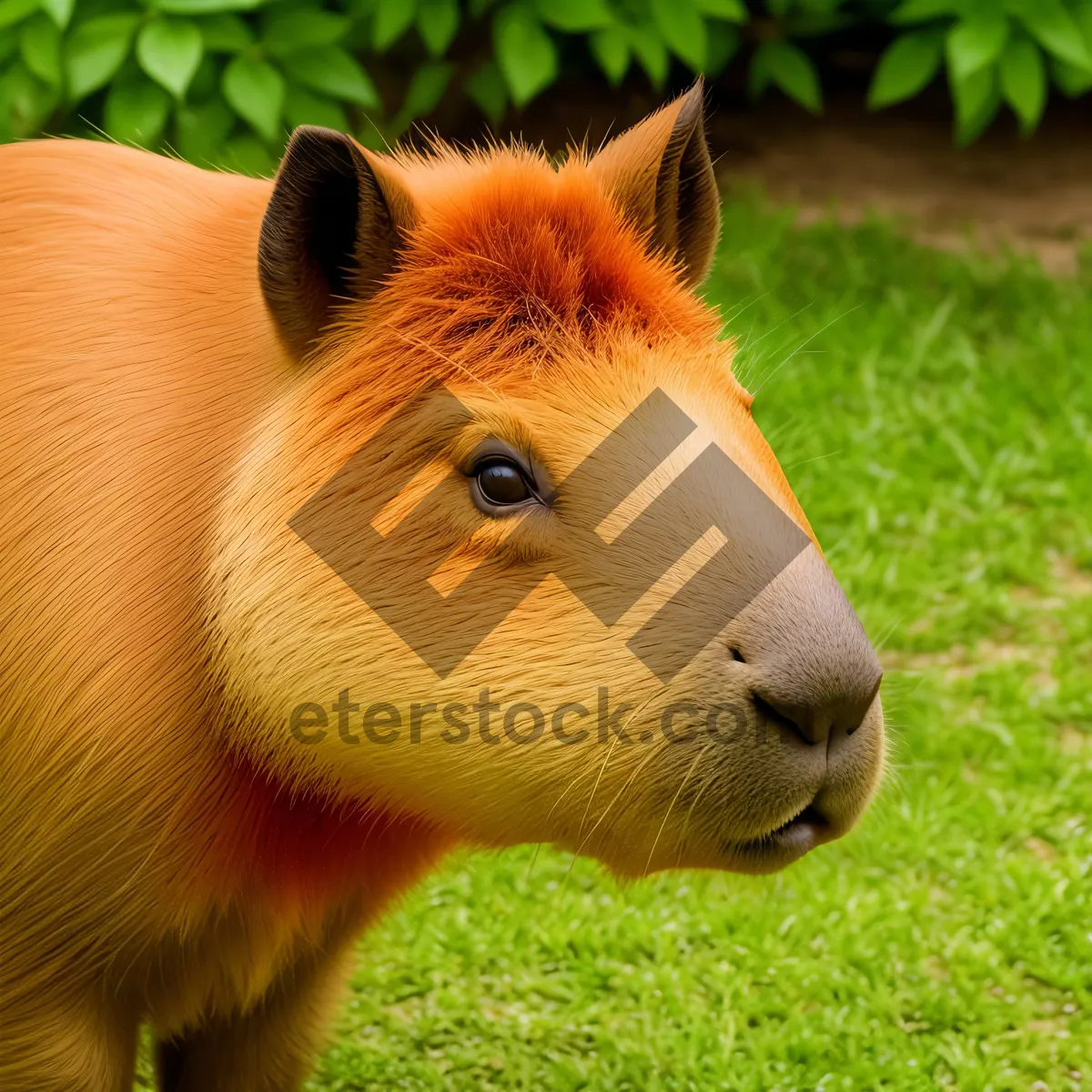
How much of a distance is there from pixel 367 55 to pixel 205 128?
178 cm

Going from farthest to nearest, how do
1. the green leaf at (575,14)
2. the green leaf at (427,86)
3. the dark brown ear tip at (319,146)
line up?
the green leaf at (427,86) < the green leaf at (575,14) < the dark brown ear tip at (319,146)

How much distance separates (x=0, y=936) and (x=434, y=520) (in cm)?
104

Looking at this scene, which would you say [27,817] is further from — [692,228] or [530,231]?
[692,228]

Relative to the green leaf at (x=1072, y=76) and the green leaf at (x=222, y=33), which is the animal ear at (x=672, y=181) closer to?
the green leaf at (x=222, y=33)

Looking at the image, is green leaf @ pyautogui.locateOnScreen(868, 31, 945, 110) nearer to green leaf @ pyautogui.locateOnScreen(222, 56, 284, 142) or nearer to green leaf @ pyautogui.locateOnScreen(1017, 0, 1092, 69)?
green leaf @ pyautogui.locateOnScreen(1017, 0, 1092, 69)

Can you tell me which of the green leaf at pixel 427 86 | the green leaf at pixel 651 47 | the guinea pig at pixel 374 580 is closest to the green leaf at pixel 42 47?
the green leaf at pixel 427 86

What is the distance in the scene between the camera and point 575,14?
6141 millimetres

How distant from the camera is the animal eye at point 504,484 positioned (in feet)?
8.06

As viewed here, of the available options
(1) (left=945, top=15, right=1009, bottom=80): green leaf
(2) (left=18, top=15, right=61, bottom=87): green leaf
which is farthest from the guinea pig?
(1) (left=945, top=15, right=1009, bottom=80): green leaf

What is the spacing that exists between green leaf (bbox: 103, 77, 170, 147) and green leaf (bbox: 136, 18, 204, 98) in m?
0.14

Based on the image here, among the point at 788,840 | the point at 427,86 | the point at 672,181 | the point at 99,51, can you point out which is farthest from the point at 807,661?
the point at 427,86

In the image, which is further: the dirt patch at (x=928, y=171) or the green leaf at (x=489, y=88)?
the dirt patch at (x=928, y=171)

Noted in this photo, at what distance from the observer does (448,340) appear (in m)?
2.54

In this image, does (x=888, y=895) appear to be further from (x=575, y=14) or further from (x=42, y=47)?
(x=42, y=47)
